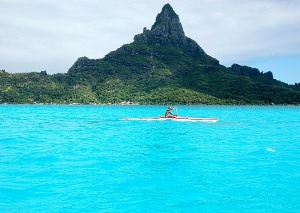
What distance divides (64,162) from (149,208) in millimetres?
12571

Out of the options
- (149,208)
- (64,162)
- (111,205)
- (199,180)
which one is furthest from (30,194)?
(199,180)

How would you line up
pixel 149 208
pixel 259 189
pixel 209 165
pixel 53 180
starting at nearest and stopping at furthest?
pixel 149 208
pixel 259 189
pixel 53 180
pixel 209 165

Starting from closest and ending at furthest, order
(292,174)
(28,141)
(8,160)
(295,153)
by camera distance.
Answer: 1. (292,174)
2. (8,160)
3. (295,153)
4. (28,141)

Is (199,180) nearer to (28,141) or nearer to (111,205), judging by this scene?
(111,205)

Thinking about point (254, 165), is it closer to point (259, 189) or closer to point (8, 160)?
point (259, 189)

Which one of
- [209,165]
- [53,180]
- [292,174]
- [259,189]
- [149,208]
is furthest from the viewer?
[209,165]

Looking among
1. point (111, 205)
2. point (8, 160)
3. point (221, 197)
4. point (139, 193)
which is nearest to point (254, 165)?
point (221, 197)

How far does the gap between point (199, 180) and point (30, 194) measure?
33.4 ft

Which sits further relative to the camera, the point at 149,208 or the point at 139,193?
the point at 139,193

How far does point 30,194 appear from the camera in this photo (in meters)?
17.7

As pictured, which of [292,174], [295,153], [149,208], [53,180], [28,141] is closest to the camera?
[149,208]

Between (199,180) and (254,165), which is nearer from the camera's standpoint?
(199,180)

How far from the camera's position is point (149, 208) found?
51.6 feet

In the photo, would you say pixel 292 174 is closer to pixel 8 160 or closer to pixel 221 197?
pixel 221 197
